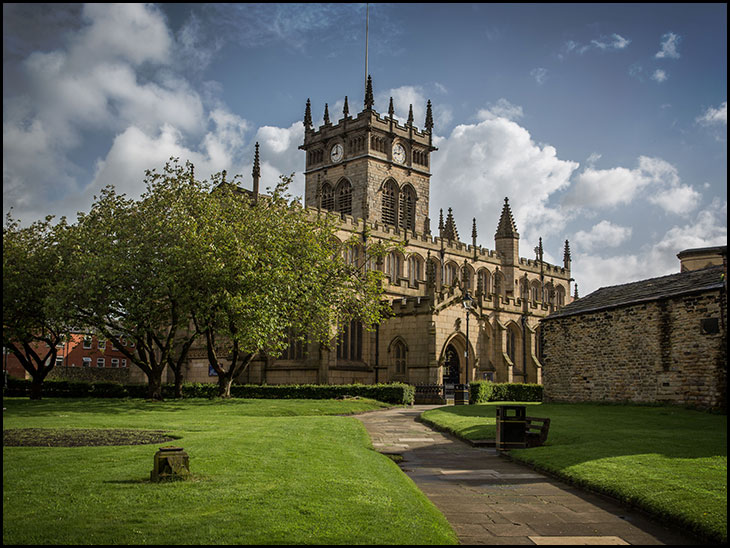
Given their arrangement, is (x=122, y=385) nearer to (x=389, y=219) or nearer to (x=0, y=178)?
(x=0, y=178)

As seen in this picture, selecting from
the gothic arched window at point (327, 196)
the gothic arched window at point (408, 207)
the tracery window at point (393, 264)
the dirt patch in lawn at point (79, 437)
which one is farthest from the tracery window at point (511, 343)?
the dirt patch in lawn at point (79, 437)

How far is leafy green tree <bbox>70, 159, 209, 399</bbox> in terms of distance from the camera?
24453mm

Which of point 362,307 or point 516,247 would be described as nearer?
point 362,307

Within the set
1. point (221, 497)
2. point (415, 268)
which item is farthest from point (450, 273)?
point (221, 497)

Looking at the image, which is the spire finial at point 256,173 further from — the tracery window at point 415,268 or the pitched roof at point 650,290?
the pitched roof at point 650,290

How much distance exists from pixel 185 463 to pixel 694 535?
6709mm

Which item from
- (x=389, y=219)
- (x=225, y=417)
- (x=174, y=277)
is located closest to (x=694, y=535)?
(x=225, y=417)

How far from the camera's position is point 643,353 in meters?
24.6

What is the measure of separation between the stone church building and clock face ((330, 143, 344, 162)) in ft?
0.32

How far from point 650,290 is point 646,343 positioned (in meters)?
3.25

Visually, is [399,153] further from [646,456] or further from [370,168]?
[646,456]

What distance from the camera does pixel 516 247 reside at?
66.6 meters

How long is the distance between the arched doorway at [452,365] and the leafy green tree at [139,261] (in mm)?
22156

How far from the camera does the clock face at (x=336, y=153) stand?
63.3m
